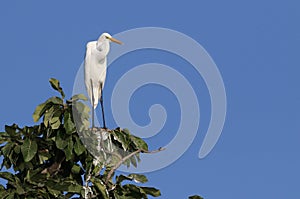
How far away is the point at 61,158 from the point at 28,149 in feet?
1.09

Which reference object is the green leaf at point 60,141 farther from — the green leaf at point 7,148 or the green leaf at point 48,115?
the green leaf at point 7,148

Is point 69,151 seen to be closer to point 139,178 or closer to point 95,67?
point 139,178

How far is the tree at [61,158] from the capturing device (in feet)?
17.1

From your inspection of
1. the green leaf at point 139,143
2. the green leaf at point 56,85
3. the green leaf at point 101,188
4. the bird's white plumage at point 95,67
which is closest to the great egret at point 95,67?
the bird's white plumage at point 95,67

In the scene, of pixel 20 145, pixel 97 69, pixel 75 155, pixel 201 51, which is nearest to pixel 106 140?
pixel 75 155

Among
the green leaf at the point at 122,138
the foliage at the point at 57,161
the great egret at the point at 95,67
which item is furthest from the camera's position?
the great egret at the point at 95,67

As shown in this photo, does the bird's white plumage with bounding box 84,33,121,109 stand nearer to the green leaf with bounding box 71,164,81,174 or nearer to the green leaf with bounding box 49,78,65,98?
the green leaf with bounding box 49,78,65,98

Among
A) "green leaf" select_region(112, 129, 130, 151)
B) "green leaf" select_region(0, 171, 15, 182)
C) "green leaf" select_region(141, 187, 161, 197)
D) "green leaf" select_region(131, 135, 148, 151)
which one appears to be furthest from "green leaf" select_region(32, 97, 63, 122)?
"green leaf" select_region(141, 187, 161, 197)

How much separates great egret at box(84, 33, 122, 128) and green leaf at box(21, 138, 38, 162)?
223 cm

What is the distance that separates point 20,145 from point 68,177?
49 cm

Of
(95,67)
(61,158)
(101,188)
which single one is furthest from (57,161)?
(95,67)

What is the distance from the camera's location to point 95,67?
778cm

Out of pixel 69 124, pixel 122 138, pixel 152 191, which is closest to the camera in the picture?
pixel 69 124

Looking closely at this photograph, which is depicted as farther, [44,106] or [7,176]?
[44,106]
